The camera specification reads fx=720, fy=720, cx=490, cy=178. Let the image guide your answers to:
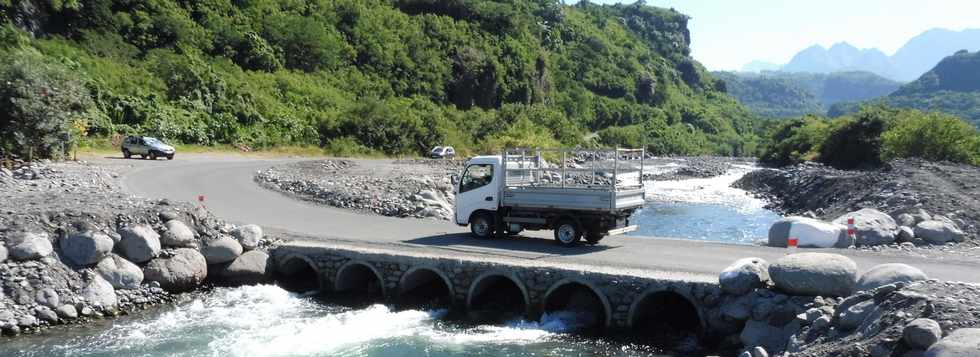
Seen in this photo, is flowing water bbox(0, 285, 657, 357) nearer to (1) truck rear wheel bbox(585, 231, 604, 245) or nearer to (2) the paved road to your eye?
(2) the paved road

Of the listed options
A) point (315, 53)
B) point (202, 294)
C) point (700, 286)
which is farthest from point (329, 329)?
point (315, 53)

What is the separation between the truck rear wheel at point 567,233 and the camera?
18500 mm

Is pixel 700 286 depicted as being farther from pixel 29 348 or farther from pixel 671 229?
pixel 671 229

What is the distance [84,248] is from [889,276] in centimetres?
1574

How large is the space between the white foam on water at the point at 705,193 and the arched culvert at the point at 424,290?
3050 cm

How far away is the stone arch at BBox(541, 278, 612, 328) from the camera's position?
14469mm

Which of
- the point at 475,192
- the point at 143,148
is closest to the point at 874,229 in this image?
the point at 475,192

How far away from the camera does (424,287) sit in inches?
699

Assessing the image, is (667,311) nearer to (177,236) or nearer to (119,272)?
(177,236)

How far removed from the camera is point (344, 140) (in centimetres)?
6562

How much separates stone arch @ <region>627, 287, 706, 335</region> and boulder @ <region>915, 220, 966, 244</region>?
32.4 ft

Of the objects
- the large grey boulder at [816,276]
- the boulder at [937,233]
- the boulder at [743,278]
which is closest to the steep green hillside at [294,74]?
the boulder at [743,278]

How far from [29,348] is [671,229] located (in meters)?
27.5

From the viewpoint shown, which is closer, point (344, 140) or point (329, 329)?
point (329, 329)
